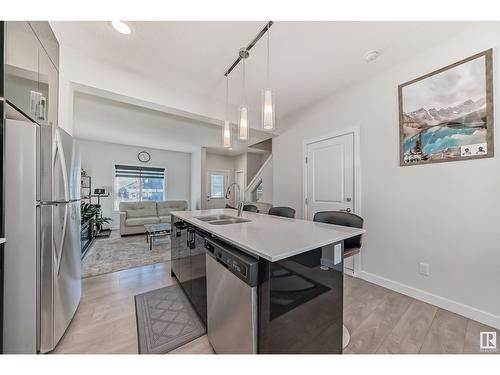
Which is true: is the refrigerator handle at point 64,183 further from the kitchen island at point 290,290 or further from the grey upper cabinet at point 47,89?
the kitchen island at point 290,290

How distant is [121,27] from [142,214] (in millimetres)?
4550

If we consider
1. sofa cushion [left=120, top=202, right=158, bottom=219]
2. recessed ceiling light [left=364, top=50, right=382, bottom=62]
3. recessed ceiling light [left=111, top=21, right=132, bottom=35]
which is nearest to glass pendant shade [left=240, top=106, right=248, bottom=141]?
recessed ceiling light [left=111, top=21, right=132, bottom=35]

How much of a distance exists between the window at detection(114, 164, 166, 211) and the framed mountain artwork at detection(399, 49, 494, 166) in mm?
6516

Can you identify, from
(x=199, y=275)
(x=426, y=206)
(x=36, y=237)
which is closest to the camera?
(x=36, y=237)

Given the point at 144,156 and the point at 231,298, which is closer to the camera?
the point at 231,298

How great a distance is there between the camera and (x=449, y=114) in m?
1.77

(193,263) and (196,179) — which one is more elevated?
(196,179)

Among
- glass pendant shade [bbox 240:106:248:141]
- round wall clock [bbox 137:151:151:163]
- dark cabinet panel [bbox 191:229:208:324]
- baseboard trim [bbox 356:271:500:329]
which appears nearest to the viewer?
dark cabinet panel [bbox 191:229:208:324]

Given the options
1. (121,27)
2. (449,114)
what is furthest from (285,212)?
(121,27)

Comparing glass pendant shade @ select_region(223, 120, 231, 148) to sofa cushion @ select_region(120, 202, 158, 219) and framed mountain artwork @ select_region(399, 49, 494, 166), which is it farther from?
sofa cushion @ select_region(120, 202, 158, 219)

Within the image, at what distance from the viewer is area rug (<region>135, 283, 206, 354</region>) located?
140cm

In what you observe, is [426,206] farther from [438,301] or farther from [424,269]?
[438,301]

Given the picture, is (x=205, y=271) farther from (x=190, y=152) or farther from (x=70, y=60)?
(x=190, y=152)

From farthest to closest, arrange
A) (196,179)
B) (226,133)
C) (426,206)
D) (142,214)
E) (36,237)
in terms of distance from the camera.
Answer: (196,179) < (142,214) < (226,133) < (426,206) < (36,237)
